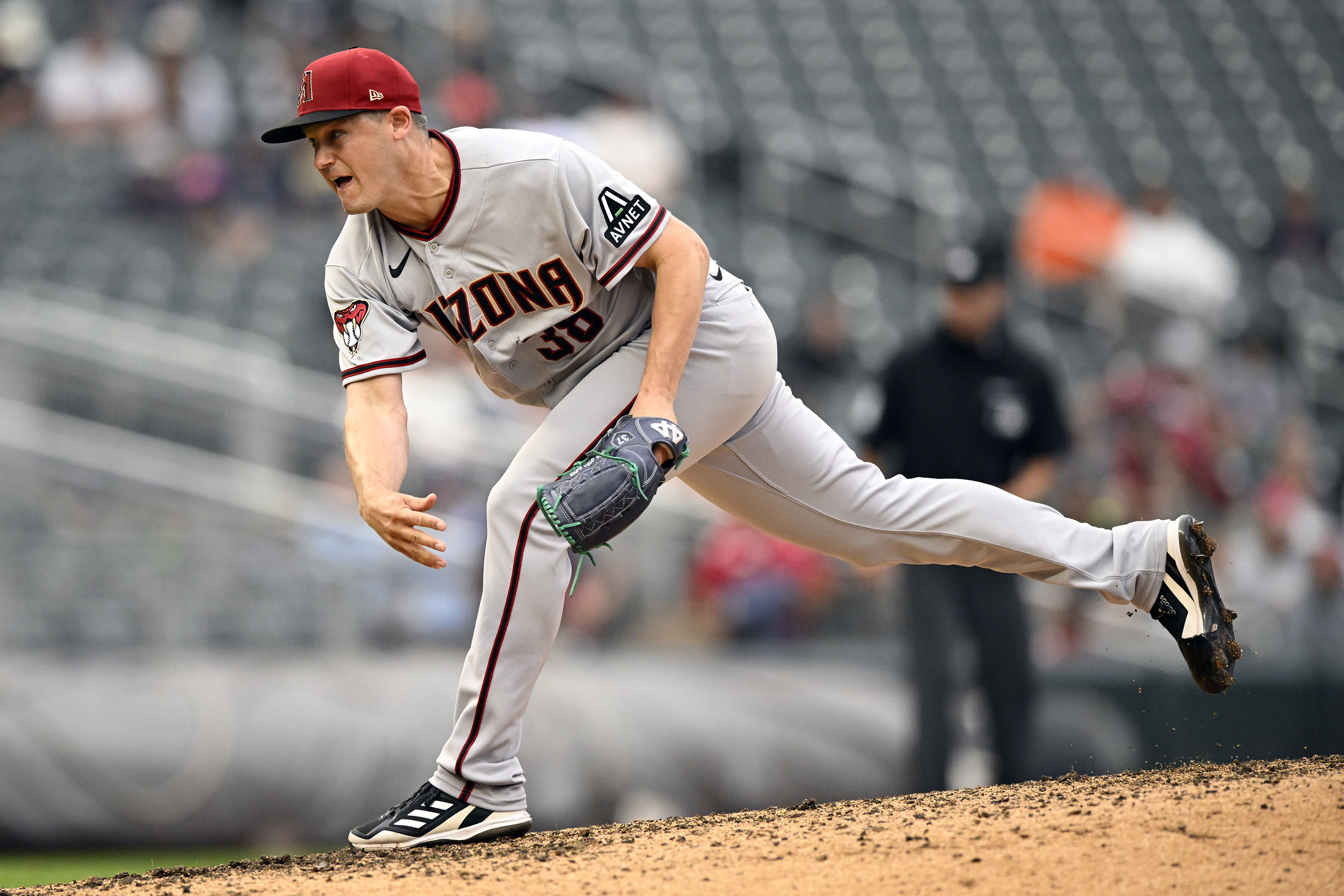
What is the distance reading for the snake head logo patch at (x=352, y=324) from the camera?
3.02 metres

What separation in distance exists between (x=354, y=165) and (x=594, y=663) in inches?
140

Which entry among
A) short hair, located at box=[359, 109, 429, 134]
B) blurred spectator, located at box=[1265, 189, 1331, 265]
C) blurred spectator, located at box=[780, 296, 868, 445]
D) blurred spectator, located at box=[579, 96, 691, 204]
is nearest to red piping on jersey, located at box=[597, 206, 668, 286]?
short hair, located at box=[359, 109, 429, 134]

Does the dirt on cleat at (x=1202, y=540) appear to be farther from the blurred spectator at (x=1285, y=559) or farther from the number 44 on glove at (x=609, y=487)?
the blurred spectator at (x=1285, y=559)

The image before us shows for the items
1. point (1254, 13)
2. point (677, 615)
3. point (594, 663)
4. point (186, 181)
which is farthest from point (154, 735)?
point (1254, 13)

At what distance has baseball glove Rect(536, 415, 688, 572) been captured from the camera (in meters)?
2.75

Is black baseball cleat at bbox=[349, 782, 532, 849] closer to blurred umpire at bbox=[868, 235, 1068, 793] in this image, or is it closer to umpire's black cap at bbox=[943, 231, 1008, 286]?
blurred umpire at bbox=[868, 235, 1068, 793]

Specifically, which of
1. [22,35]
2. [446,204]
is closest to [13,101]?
[22,35]

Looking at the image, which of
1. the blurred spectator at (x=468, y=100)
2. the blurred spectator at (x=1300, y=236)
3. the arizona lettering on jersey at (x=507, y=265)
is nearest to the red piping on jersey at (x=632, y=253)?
the arizona lettering on jersey at (x=507, y=265)

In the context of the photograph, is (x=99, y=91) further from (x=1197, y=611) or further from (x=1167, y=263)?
(x=1197, y=611)

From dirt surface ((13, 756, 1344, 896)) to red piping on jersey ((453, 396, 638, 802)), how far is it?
0.21m

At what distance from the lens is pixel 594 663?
6055 millimetres

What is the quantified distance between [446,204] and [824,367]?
5.81 meters

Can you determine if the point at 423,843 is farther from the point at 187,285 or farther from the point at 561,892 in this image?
the point at 187,285

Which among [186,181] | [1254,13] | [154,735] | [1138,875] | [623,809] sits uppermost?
[1254,13]
